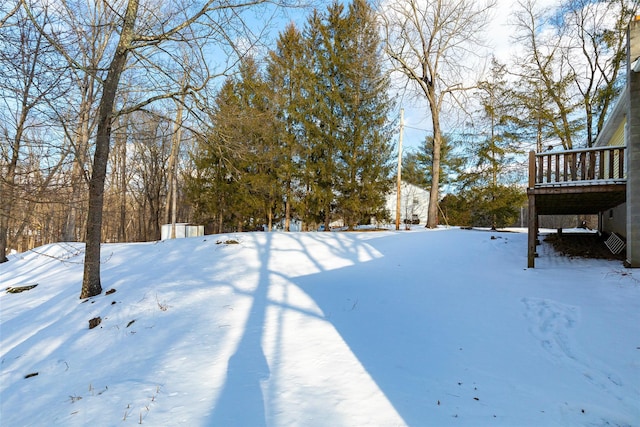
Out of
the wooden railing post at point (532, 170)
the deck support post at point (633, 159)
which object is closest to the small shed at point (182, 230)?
the wooden railing post at point (532, 170)

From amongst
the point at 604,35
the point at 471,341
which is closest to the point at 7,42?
the point at 471,341

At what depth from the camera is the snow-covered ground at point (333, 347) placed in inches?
108

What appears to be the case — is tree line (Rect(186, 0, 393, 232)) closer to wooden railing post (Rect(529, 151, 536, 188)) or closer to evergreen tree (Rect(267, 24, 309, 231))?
evergreen tree (Rect(267, 24, 309, 231))

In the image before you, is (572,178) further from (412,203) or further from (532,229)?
(412,203)

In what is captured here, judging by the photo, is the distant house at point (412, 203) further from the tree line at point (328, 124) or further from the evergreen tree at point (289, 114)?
the evergreen tree at point (289, 114)

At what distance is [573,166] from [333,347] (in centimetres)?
646

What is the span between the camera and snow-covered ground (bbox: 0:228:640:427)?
273 cm

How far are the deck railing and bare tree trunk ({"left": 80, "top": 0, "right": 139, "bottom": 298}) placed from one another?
874 cm

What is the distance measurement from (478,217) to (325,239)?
617 inches

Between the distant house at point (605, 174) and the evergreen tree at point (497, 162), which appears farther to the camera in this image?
the evergreen tree at point (497, 162)

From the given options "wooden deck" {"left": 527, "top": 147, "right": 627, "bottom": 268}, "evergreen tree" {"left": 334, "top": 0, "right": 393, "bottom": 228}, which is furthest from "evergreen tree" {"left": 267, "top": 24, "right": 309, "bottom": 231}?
"wooden deck" {"left": 527, "top": 147, "right": 627, "bottom": 268}

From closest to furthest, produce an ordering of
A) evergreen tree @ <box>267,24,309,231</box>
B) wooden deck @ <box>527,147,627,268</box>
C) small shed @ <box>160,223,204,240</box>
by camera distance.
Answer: wooden deck @ <box>527,147,627,268</box>, evergreen tree @ <box>267,24,309,231</box>, small shed @ <box>160,223,204,240</box>

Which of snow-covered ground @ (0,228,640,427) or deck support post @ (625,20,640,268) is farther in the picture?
deck support post @ (625,20,640,268)

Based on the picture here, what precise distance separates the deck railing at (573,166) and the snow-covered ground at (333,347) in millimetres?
1840
